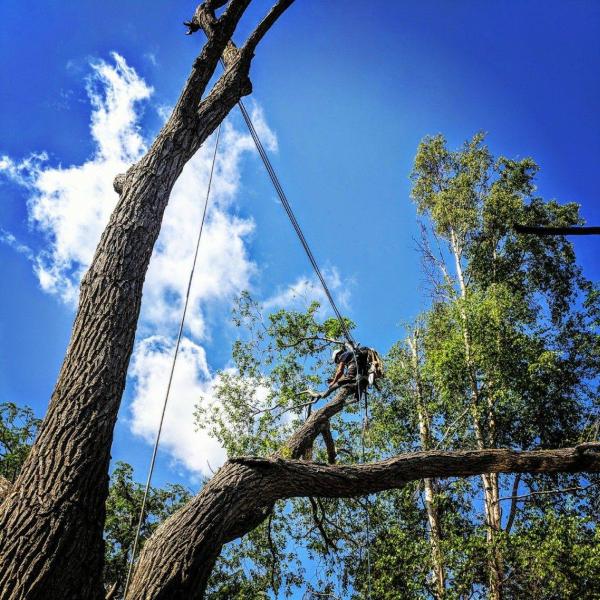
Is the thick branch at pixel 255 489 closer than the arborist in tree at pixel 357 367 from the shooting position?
Yes

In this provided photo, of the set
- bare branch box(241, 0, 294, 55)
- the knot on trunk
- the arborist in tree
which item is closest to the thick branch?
the knot on trunk

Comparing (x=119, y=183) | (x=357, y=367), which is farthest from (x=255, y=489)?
(x=357, y=367)

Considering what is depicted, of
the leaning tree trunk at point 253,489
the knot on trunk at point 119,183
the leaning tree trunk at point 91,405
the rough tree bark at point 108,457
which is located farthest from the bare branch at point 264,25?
the leaning tree trunk at point 253,489

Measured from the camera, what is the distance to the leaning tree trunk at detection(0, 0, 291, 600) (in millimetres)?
1825

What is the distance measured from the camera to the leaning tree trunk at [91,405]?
183 cm

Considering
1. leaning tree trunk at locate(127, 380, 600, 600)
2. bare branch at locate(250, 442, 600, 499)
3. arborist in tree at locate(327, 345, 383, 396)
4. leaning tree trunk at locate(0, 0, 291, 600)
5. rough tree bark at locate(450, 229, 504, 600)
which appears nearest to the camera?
leaning tree trunk at locate(0, 0, 291, 600)

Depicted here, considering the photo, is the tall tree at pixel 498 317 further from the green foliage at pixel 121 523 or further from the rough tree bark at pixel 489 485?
the green foliage at pixel 121 523

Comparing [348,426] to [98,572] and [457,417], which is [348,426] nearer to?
[457,417]

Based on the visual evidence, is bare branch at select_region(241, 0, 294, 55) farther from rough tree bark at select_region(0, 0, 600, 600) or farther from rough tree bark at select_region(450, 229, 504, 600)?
rough tree bark at select_region(450, 229, 504, 600)

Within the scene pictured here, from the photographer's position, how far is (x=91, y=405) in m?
2.16

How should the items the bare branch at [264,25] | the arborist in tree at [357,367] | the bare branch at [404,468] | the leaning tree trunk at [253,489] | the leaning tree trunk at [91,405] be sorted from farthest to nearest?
the arborist in tree at [357,367], the bare branch at [264,25], the bare branch at [404,468], the leaning tree trunk at [253,489], the leaning tree trunk at [91,405]

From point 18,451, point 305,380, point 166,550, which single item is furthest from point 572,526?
point 18,451

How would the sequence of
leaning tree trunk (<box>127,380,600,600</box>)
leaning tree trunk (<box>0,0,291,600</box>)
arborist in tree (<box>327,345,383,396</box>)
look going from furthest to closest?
arborist in tree (<box>327,345,383,396</box>)
leaning tree trunk (<box>127,380,600,600</box>)
leaning tree trunk (<box>0,0,291,600</box>)

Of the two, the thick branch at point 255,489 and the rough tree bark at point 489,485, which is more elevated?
the rough tree bark at point 489,485
